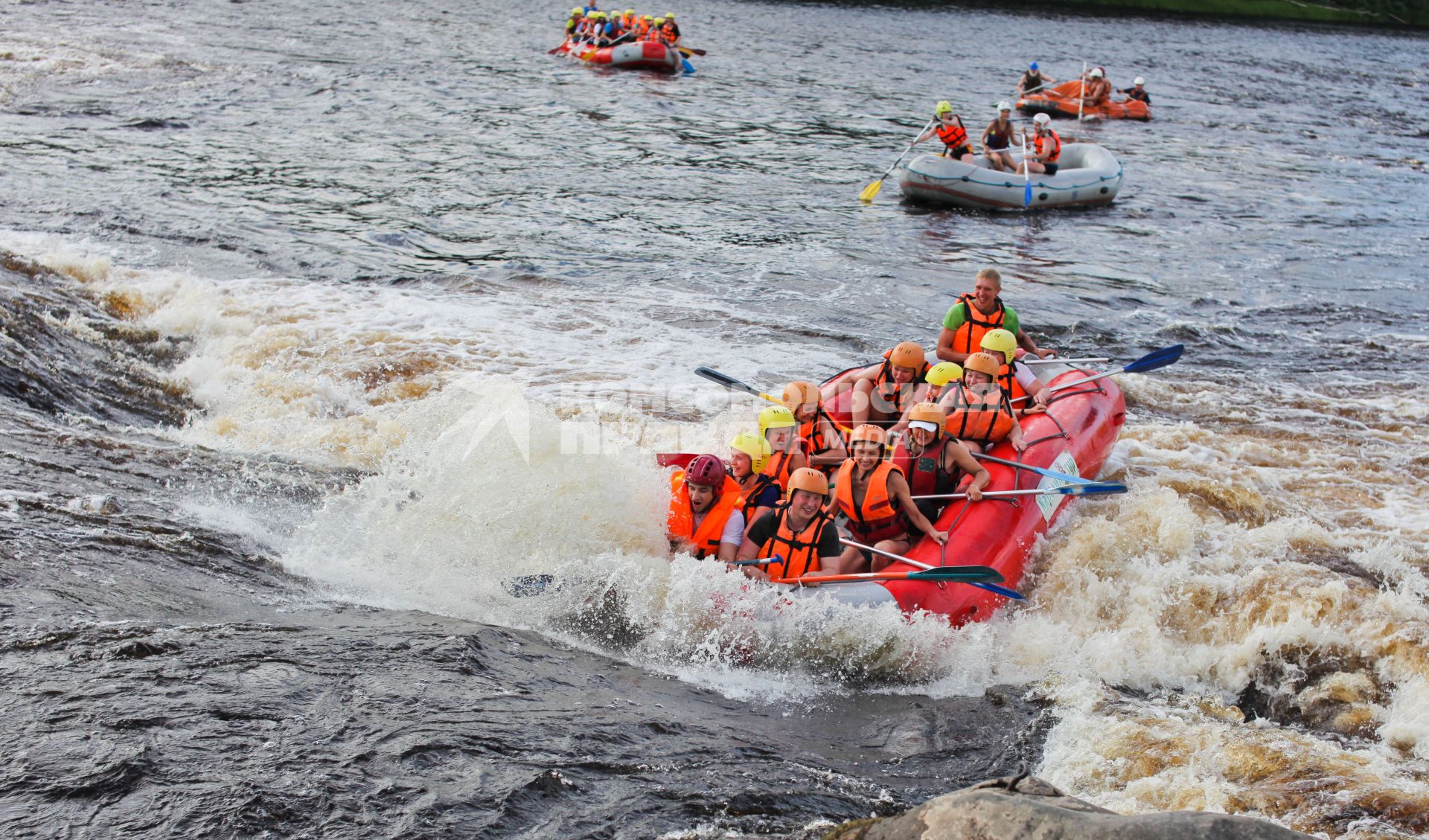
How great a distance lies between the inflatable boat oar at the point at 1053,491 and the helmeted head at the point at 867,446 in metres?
0.38

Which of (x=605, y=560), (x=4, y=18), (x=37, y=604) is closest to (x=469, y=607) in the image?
(x=605, y=560)

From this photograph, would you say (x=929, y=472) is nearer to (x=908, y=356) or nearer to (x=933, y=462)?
(x=933, y=462)

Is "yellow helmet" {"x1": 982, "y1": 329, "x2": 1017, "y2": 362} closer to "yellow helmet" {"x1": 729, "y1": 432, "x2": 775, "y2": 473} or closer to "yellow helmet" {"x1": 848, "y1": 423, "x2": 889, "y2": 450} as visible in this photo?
"yellow helmet" {"x1": 848, "y1": 423, "x2": 889, "y2": 450}

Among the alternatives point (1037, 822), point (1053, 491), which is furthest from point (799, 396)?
point (1037, 822)

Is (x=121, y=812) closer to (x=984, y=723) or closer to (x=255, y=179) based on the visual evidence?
(x=984, y=723)

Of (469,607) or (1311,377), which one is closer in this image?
(469,607)

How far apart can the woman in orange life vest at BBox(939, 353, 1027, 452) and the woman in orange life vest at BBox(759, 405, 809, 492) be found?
1.16m

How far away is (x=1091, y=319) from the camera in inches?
514

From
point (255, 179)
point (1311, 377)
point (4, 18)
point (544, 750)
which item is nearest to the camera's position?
point (544, 750)

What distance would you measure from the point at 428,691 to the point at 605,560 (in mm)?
1612

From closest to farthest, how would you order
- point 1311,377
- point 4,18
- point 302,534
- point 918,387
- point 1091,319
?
point 302,534 → point 918,387 → point 1311,377 → point 1091,319 → point 4,18

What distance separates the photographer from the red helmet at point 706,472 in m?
6.82

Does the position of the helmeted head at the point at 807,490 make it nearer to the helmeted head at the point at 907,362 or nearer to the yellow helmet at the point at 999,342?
the helmeted head at the point at 907,362

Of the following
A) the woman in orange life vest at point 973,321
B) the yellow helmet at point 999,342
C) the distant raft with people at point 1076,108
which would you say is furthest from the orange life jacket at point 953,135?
the yellow helmet at point 999,342
